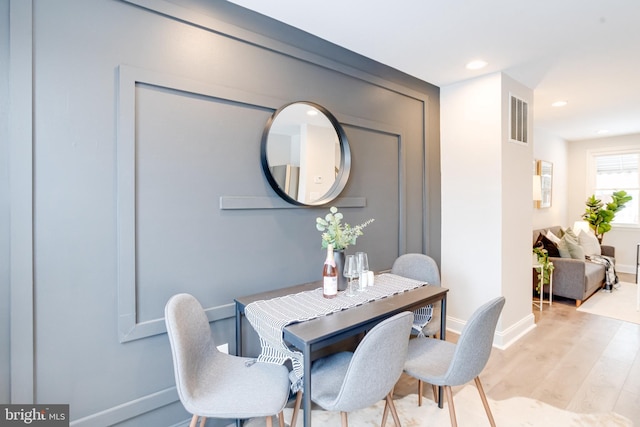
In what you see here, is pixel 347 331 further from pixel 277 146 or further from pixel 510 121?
pixel 510 121

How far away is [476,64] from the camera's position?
2.68 meters

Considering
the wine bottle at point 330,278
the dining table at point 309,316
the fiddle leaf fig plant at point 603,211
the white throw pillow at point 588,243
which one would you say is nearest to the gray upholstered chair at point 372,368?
the dining table at point 309,316

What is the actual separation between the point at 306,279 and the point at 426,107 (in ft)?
6.40

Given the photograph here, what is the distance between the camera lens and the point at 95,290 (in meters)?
1.50

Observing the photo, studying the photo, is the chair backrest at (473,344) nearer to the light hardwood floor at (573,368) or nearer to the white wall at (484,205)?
the light hardwood floor at (573,368)

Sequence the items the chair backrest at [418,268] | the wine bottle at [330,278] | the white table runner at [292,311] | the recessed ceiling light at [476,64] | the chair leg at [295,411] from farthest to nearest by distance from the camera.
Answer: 1. the recessed ceiling light at [476,64]
2. the chair backrest at [418,268]
3. the wine bottle at [330,278]
4. the chair leg at [295,411]
5. the white table runner at [292,311]

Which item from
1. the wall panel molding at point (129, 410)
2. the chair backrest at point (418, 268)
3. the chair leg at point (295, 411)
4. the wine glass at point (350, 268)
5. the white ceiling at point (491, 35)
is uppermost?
the white ceiling at point (491, 35)

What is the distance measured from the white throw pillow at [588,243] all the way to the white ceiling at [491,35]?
2.38 metres

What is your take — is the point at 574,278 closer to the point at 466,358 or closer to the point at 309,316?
the point at 466,358

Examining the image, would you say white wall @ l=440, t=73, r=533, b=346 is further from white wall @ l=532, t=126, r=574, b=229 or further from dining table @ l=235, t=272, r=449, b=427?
white wall @ l=532, t=126, r=574, b=229

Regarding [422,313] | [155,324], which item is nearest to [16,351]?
[155,324]

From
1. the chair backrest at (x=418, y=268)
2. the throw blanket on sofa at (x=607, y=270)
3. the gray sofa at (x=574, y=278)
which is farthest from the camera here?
the throw blanket on sofa at (x=607, y=270)

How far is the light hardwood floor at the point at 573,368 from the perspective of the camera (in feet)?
6.97

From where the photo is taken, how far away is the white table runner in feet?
5.00
